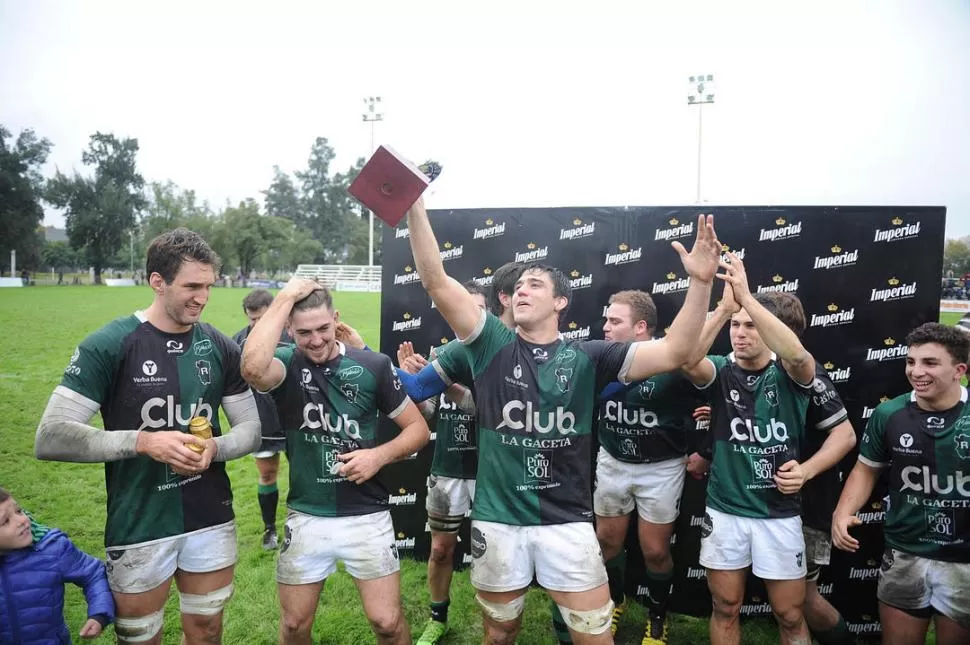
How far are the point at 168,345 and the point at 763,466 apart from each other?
12.0 ft

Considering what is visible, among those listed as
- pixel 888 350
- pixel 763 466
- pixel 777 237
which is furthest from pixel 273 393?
pixel 888 350

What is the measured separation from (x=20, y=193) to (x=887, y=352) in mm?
46742

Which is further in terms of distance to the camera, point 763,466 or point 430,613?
point 430,613

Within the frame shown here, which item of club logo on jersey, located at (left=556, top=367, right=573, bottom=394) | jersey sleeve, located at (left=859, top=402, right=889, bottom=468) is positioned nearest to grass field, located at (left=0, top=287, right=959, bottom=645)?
jersey sleeve, located at (left=859, top=402, right=889, bottom=468)

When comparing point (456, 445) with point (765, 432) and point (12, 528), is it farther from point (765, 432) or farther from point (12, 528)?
point (12, 528)

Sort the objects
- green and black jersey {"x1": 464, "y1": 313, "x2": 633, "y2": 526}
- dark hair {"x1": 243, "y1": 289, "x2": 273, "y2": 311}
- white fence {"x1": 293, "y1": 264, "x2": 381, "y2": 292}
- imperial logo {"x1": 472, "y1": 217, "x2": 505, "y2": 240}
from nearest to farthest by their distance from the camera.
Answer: green and black jersey {"x1": 464, "y1": 313, "x2": 633, "y2": 526}, imperial logo {"x1": 472, "y1": 217, "x2": 505, "y2": 240}, dark hair {"x1": 243, "y1": 289, "x2": 273, "y2": 311}, white fence {"x1": 293, "y1": 264, "x2": 381, "y2": 292}

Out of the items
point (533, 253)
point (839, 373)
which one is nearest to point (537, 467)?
point (533, 253)

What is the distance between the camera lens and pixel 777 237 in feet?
16.4

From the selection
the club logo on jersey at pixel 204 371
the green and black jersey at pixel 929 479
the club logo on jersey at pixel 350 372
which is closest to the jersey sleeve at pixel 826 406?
the green and black jersey at pixel 929 479

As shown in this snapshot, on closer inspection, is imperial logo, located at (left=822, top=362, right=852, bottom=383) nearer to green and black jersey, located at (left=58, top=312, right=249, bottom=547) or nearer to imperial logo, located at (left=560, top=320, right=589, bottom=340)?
imperial logo, located at (left=560, top=320, right=589, bottom=340)

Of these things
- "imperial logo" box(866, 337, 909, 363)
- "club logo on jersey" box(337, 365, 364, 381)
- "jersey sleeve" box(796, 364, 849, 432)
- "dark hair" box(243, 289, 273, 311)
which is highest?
"dark hair" box(243, 289, 273, 311)

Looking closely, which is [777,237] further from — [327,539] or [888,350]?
[327,539]

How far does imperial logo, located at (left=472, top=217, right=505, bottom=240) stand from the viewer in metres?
5.50

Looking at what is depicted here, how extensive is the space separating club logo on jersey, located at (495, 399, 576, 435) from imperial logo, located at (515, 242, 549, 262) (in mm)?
2496
